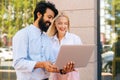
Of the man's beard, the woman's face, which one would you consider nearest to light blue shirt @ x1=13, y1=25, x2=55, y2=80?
the man's beard

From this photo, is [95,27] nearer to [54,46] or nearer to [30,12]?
[30,12]

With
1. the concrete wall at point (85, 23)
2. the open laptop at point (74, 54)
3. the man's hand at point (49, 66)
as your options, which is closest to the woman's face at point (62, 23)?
the open laptop at point (74, 54)

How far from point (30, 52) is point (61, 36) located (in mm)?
438

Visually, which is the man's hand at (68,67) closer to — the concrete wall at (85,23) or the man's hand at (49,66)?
the man's hand at (49,66)

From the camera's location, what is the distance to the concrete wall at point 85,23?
604 cm

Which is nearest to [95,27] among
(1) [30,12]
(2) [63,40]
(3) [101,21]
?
(3) [101,21]

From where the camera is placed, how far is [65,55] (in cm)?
341

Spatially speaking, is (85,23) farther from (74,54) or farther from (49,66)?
(49,66)

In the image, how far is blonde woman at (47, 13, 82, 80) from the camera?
3.65 meters

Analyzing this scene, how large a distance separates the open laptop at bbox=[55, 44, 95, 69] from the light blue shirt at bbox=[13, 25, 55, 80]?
7.7 inches

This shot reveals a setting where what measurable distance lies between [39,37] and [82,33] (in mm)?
2565

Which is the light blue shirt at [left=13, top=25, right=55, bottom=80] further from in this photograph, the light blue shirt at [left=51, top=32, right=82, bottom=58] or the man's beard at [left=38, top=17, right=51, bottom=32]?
the light blue shirt at [left=51, top=32, right=82, bottom=58]

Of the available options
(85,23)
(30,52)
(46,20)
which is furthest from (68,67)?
(85,23)

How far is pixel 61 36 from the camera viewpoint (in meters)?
3.79
